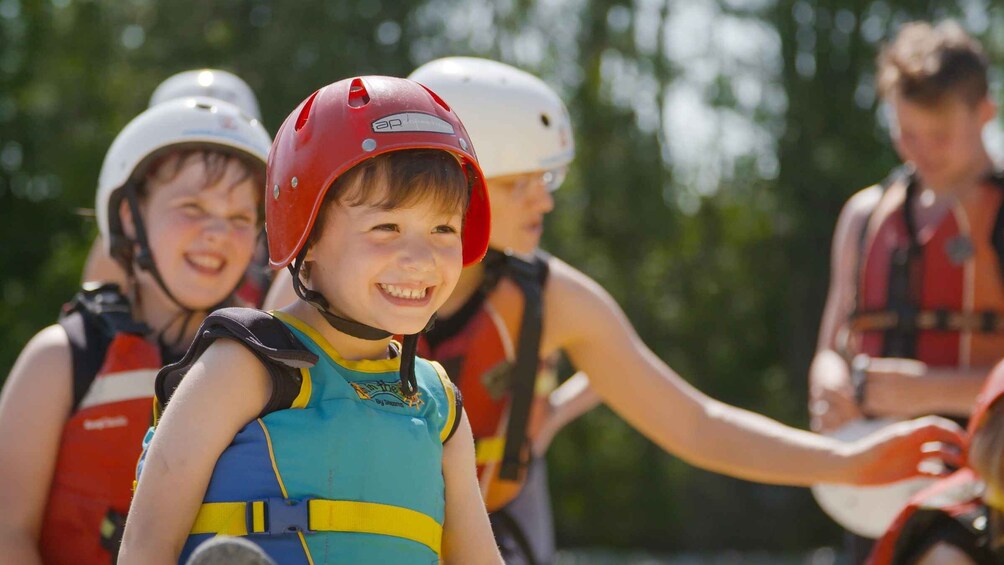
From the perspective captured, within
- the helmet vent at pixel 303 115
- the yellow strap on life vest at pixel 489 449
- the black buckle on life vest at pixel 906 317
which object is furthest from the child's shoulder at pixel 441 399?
the black buckle on life vest at pixel 906 317

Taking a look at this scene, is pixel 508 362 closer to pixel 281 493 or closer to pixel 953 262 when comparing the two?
pixel 281 493

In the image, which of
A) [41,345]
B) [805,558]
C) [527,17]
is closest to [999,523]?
[41,345]

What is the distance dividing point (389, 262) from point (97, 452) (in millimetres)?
1395

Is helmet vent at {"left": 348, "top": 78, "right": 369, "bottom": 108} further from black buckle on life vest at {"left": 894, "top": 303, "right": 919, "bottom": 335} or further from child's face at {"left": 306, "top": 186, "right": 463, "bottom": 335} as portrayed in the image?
black buckle on life vest at {"left": 894, "top": 303, "right": 919, "bottom": 335}

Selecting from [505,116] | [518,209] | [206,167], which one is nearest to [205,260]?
[206,167]

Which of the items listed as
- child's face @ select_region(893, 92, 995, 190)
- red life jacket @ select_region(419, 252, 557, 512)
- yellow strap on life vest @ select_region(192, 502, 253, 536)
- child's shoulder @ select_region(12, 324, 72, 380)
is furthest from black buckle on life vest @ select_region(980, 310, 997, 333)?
yellow strap on life vest @ select_region(192, 502, 253, 536)

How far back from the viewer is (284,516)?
2.72m

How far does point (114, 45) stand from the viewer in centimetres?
1906

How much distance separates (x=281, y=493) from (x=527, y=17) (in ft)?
59.6

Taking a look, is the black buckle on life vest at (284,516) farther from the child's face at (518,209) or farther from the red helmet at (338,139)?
the child's face at (518,209)

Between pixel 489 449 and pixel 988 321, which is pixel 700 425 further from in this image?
pixel 988 321

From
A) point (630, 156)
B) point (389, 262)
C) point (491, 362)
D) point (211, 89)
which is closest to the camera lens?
point (389, 262)

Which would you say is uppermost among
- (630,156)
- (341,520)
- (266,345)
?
(266,345)

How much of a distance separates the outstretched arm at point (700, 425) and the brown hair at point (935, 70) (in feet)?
7.07
